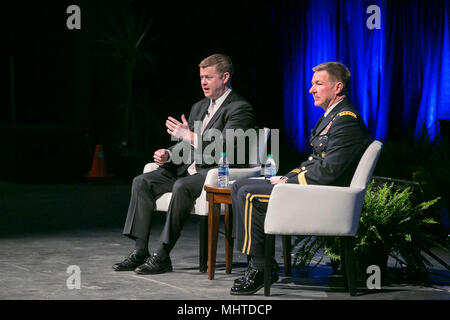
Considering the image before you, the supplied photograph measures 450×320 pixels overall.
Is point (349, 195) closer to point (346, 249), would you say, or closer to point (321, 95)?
point (346, 249)

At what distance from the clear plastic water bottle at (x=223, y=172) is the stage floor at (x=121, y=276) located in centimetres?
54

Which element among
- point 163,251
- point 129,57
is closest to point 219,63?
point 163,251

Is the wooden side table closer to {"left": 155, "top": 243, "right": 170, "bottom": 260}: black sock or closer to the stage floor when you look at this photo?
the stage floor

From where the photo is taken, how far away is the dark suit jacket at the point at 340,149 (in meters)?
3.98

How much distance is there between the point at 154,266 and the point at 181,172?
67 cm

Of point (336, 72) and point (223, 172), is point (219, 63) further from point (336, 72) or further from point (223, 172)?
point (336, 72)

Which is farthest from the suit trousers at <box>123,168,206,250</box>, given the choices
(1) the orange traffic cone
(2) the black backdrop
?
(1) the orange traffic cone

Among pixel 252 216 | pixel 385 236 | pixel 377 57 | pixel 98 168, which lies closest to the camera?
pixel 252 216

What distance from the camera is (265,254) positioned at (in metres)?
4.00

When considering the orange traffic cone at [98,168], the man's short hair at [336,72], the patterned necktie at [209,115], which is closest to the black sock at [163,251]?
the patterned necktie at [209,115]

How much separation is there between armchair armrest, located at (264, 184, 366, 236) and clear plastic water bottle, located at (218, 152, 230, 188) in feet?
1.99

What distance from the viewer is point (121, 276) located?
448 centimetres

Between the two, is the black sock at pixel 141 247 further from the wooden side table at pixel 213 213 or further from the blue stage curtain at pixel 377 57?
the blue stage curtain at pixel 377 57

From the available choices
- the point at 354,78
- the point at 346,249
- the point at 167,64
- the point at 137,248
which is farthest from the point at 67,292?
the point at 167,64
